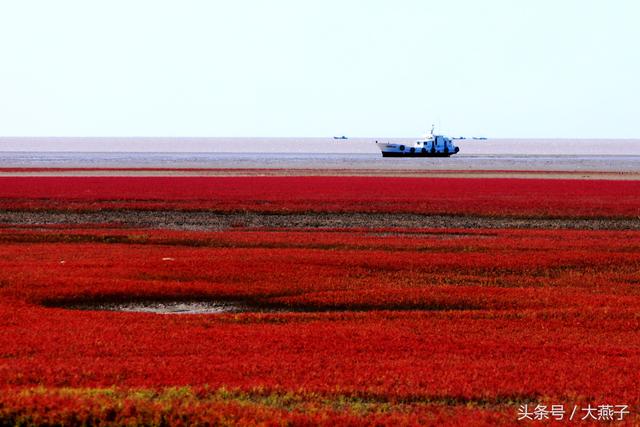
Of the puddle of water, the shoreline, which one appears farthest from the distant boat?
the puddle of water

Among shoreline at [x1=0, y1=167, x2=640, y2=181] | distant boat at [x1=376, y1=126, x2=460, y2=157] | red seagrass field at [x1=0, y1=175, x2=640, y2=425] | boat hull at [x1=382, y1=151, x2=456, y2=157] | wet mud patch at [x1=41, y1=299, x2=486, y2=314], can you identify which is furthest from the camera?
distant boat at [x1=376, y1=126, x2=460, y2=157]

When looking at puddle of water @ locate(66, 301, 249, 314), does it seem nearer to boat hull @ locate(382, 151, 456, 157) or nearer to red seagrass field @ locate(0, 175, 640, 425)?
red seagrass field @ locate(0, 175, 640, 425)

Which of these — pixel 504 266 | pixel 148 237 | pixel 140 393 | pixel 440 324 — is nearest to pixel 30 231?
pixel 148 237

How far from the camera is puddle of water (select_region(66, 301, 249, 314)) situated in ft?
61.0

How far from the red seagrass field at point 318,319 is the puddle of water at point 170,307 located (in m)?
0.11

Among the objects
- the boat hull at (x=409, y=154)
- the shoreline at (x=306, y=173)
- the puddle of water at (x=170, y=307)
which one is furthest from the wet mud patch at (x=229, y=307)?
the boat hull at (x=409, y=154)

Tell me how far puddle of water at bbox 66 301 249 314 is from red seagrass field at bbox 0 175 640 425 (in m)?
0.11

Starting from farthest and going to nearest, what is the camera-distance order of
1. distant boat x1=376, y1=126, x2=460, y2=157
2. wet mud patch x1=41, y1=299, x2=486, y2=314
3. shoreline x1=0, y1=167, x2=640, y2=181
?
1. distant boat x1=376, y1=126, x2=460, y2=157
2. shoreline x1=0, y1=167, x2=640, y2=181
3. wet mud patch x1=41, y1=299, x2=486, y2=314

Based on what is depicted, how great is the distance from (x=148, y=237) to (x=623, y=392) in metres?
21.7

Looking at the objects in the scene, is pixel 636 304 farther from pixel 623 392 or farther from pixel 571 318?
pixel 623 392

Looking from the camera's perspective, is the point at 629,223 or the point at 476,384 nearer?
the point at 476,384

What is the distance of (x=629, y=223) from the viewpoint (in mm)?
37969

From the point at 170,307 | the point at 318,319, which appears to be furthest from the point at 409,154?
the point at 318,319

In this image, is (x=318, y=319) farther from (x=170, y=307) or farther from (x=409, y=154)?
(x=409, y=154)
